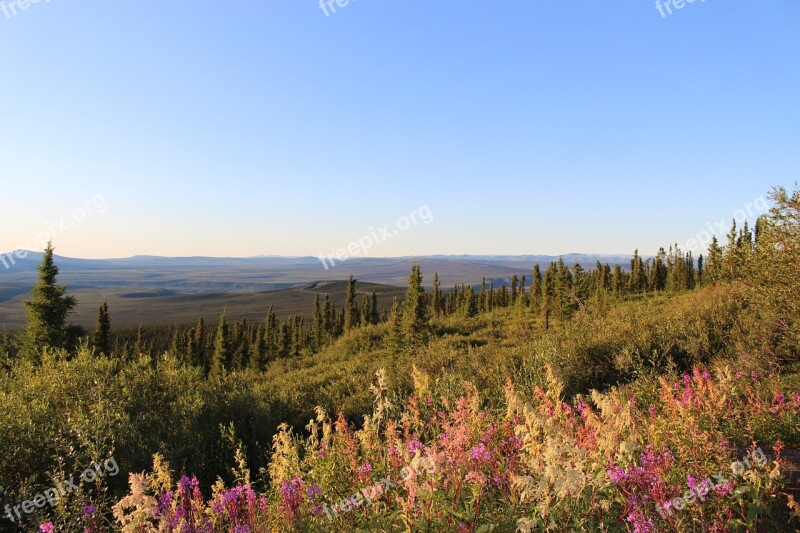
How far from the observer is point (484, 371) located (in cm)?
1180

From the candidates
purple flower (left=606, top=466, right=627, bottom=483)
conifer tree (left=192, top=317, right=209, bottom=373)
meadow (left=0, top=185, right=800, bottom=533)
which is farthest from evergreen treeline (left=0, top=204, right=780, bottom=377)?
purple flower (left=606, top=466, right=627, bottom=483)

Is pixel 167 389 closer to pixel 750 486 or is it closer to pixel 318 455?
pixel 318 455

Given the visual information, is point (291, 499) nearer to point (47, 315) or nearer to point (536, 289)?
point (47, 315)

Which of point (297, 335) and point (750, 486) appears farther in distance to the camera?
point (297, 335)

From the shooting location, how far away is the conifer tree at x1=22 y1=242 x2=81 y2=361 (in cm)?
2769

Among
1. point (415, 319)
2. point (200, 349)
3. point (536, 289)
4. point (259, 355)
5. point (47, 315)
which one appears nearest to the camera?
point (47, 315)

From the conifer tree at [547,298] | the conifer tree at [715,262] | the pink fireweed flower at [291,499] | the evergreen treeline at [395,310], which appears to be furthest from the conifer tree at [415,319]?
the pink fireweed flower at [291,499]

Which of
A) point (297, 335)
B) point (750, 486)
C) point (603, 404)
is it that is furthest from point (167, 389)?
point (297, 335)

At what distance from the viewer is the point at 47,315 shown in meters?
28.4

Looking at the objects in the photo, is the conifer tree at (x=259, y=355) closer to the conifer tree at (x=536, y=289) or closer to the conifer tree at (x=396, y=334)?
the conifer tree at (x=396, y=334)

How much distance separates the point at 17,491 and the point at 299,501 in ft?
18.8

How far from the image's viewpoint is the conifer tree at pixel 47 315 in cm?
2769

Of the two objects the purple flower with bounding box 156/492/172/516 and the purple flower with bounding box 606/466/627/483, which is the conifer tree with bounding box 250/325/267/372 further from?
the purple flower with bounding box 606/466/627/483

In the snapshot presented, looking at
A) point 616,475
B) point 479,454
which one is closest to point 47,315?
point 479,454
